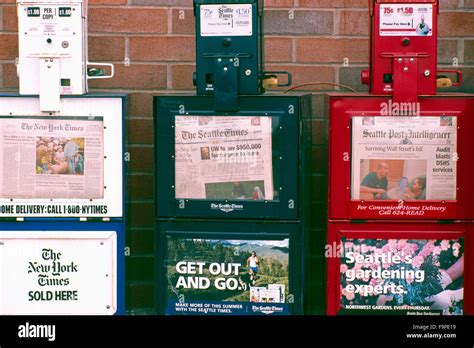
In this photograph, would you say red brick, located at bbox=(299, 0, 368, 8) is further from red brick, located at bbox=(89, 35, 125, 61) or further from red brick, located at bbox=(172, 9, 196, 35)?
red brick, located at bbox=(89, 35, 125, 61)

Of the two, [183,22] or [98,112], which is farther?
[183,22]

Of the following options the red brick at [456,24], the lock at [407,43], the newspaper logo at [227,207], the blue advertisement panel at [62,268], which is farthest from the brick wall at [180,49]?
the newspaper logo at [227,207]

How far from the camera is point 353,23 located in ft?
16.1

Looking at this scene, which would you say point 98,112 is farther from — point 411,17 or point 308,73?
point 411,17

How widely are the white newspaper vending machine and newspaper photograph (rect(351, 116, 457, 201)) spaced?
1.08 m

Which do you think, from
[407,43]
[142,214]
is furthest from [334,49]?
[142,214]

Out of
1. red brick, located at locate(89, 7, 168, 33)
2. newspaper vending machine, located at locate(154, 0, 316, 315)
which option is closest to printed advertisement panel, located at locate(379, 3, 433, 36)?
newspaper vending machine, located at locate(154, 0, 316, 315)

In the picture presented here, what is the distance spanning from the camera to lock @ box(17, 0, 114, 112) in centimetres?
429

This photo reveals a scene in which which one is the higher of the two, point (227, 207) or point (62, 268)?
point (227, 207)

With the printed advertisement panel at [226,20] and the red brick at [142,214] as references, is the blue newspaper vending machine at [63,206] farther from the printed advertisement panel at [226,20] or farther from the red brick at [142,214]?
the red brick at [142,214]

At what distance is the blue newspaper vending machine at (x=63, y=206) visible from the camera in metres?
4.26

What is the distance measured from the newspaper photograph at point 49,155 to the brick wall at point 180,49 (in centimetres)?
63

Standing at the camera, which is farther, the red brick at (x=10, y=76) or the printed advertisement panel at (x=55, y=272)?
the red brick at (x=10, y=76)

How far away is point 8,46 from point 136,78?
67cm
